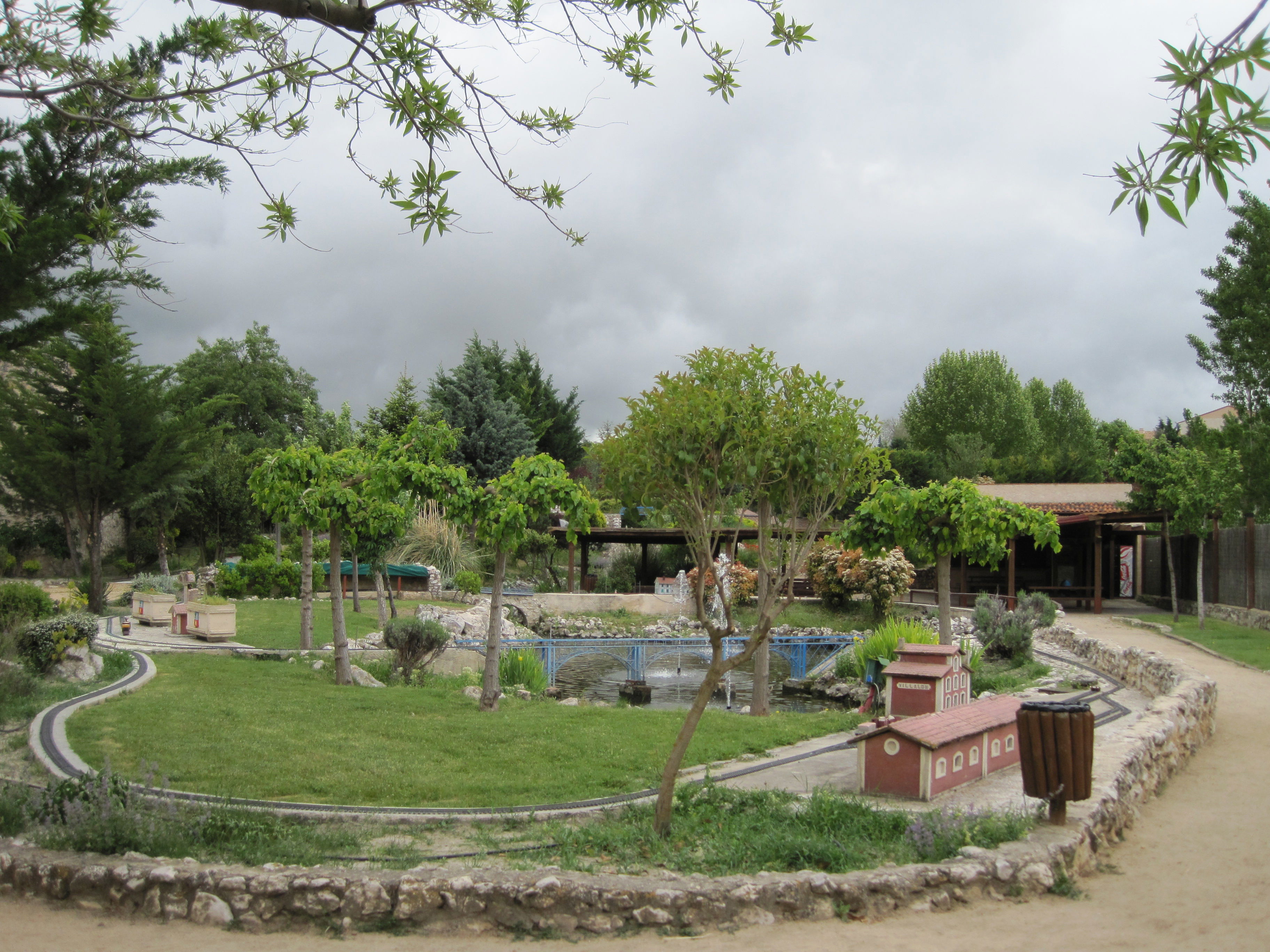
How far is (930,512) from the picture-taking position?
1252 cm

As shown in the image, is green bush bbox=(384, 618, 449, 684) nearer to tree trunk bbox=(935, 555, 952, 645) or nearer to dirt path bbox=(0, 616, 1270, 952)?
tree trunk bbox=(935, 555, 952, 645)

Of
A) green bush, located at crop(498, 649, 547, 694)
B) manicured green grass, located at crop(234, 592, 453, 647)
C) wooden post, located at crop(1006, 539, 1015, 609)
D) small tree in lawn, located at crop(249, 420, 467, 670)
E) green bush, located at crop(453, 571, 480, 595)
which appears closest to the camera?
small tree in lawn, located at crop(249, 420, 467, 670)

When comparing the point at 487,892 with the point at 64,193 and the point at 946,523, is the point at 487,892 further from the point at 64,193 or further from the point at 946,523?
the point at 946,523

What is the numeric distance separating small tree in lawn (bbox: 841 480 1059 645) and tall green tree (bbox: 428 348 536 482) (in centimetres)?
2336

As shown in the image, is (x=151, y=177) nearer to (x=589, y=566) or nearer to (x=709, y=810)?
(x=709, y=810)

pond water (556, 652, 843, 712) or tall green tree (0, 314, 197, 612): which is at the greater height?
tall green tree (0, 314, 197, 612)

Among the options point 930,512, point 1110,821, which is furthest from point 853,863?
point 930,512

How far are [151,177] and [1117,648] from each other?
562 inches

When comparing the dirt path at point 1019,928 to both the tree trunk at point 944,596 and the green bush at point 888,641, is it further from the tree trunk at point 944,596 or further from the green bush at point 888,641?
the green bush at point 888,641

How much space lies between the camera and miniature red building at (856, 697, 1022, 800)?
704cm

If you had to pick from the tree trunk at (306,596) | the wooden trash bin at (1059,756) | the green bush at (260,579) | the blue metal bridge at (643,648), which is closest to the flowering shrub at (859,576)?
the blue metal bridge at (643,648)

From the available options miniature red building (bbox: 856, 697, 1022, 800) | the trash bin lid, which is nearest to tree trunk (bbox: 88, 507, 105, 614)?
miniature red building (bbox: 856, 697, 1022, 800)

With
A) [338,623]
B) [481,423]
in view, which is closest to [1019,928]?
[338,623]

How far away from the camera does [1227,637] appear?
18.2 metres
